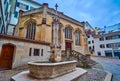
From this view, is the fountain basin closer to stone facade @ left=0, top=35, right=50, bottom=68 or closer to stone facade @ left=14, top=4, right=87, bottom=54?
stone facade @ left=0, top=35, right=50, bottom=68

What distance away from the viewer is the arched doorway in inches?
336

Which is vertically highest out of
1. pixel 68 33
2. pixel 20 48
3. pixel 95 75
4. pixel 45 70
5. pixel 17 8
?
pixel 17 8

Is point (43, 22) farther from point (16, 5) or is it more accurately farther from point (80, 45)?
point (16, 5)

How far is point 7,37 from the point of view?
27.9 feet

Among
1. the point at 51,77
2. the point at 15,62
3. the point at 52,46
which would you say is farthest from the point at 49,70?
the point at 15,62

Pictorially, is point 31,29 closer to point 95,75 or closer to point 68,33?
point 68,33

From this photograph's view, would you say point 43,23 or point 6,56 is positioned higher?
point 43,23

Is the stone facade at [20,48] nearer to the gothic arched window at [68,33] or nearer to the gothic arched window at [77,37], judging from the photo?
the gothic arched window at [68,33]

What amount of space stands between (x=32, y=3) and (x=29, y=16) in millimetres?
13119

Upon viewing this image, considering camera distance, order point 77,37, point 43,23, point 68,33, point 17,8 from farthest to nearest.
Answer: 1. point 17,8
2. point 77,37
3. point 68,33
4. point 43,23

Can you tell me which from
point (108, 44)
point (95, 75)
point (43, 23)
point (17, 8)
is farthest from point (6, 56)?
point (108, 44)

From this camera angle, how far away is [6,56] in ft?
28.9

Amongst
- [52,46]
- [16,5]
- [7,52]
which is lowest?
[7,52]

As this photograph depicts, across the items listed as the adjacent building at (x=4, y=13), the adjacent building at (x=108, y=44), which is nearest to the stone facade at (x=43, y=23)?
the adjacent building at (x=4, y=13)
